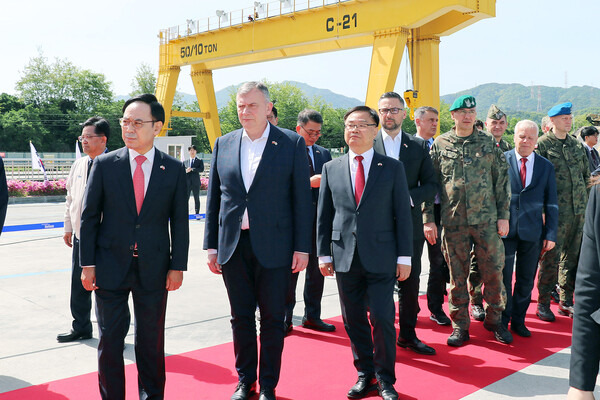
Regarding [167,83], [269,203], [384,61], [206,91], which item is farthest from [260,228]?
[167,83]

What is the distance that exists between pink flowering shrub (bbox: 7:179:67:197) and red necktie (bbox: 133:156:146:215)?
18.8 metres

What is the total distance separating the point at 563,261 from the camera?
17.4ft

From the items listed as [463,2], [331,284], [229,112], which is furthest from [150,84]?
[331,284]

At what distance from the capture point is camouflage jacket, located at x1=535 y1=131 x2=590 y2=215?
516 centimetres

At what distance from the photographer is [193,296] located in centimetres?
567

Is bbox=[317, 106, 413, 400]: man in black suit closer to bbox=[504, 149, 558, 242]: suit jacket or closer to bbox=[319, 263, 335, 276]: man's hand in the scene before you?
bbox=[319, 263, 335, 276]: man's hand

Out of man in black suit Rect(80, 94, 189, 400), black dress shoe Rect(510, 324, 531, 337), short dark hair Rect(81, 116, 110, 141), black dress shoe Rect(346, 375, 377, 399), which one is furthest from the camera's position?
black dress shoe Rect(510, 324, 531, 337)

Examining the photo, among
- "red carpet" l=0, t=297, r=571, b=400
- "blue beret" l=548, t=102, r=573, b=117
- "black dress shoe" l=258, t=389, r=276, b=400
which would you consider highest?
"blue beret" l=548, t=102, r=573, b=117

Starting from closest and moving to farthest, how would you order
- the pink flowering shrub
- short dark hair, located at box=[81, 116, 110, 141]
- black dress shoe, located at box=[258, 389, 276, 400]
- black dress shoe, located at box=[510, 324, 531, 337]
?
1. black dress shoe, located at box=[258, 389, 276, 400]
2. short dark hair, located at box=[81, 116, 110, 141]
3. black dress shoe, located at box=[510, 324, 531, 337]
4. the pink flowering shrub

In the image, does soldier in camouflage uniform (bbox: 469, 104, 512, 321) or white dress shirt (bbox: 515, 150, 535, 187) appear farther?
soldier in camouflage uniform (bbox: 469, 104, 512, 321)

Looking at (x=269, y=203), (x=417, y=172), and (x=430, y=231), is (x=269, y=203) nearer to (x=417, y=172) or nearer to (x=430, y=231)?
(x=417, y=172)

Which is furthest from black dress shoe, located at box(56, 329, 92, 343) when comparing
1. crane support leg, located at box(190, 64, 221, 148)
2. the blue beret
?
crane support leg, located at box(190, 64, 221, 148)

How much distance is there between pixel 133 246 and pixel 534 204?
3.53 m

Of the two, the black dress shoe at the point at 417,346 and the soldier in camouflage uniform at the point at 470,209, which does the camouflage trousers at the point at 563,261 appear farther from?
the black dress shoe at the point at 417,346
